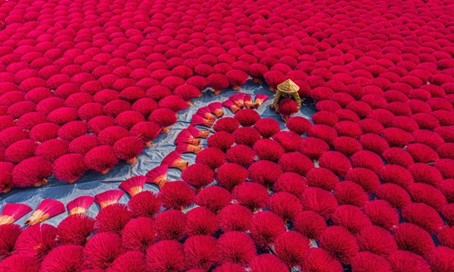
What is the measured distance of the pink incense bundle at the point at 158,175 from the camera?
2154mm

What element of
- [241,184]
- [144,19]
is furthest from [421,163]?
[144,19]

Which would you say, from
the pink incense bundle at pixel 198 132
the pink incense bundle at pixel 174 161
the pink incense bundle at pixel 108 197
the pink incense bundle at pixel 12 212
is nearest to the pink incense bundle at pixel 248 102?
the pink incense bundle at pixel 198 132

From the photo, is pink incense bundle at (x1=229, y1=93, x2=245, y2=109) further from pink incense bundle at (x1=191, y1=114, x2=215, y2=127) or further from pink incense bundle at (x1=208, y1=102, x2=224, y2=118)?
pink incense bundle at (x1=191, y1=114, x2=215, y2=127)

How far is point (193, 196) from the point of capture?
78.4 inches

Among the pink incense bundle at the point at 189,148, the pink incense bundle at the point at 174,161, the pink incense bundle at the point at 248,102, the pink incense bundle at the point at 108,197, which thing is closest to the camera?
the pink incense bundle at the point at 108,197

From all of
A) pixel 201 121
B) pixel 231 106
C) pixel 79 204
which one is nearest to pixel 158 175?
pixel 79 204

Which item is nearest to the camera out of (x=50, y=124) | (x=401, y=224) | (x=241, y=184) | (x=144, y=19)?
(x=401, y=224)

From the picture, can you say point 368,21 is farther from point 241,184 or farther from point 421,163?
point 241,184

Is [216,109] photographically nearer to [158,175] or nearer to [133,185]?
[158,175]

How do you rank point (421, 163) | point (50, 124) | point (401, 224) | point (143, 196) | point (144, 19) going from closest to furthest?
point (401, 224), point (143, 196), point (421, 163), point (50, 124), point (144, 19)

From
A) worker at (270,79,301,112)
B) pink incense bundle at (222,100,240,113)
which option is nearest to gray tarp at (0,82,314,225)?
worker at (270,79,301,112)

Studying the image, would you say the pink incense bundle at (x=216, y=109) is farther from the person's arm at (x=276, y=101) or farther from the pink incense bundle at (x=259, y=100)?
the person's arm at (x=276, y=101)

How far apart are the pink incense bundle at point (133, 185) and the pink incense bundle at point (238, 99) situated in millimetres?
1220

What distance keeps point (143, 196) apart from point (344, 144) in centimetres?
155
